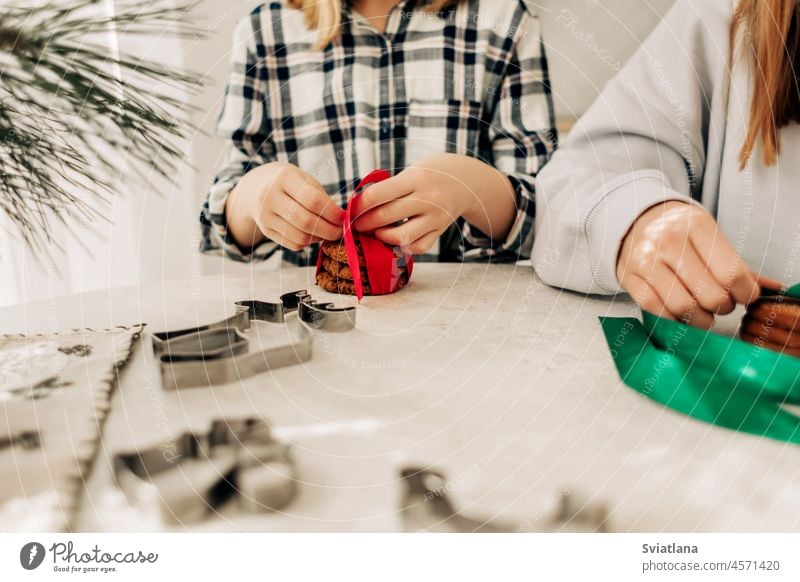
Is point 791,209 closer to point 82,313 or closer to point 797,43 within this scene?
point 797,43

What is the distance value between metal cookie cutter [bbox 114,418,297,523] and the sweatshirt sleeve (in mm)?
204

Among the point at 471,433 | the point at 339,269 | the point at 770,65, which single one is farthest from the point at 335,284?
the point at 770,65

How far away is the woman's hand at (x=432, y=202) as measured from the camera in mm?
275

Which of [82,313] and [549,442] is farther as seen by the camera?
[82,313]

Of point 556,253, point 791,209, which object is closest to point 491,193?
point 556,253

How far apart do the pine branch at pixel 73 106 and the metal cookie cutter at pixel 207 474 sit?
6.9 inches

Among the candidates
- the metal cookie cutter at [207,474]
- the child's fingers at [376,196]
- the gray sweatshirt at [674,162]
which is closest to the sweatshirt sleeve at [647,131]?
the gray sweatshirt at [674,162]

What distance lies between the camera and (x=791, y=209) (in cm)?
30

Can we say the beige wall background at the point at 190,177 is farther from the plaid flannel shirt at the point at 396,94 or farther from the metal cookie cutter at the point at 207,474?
the metal cookie cutter at the point at 207,474

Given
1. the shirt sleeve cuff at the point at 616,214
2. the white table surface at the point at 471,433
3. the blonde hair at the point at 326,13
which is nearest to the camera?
the white table surface at the point at 471,433

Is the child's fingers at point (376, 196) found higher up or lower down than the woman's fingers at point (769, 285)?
higher up

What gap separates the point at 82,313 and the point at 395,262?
170 millimetres

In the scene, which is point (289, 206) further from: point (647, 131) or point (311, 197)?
point (647, 131)

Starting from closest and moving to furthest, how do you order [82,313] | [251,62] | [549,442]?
[549,442] → [82,313] → [251,62]
